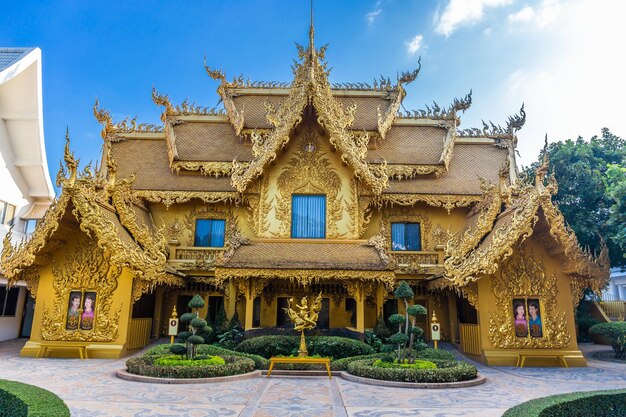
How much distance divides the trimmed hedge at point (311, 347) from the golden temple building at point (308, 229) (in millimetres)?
1369

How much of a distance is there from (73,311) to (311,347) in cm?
638

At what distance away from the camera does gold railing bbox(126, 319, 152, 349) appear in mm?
11500

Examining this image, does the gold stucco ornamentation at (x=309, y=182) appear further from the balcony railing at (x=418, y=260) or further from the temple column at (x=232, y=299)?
the temple column at (x=232, y=299)

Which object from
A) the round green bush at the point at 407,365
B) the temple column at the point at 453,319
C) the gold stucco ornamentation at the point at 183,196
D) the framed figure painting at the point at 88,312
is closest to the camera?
the round green bush at the point at 407,365

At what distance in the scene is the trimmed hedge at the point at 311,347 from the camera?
1041 cm

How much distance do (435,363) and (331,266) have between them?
3.79 metres

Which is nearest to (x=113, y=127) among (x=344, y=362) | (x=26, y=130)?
(x=26, y=130)

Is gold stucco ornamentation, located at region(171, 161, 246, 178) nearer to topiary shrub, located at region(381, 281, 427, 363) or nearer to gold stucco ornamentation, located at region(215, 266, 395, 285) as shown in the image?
gold stucco ornamentation, located at region(215, 266, 395, 285)

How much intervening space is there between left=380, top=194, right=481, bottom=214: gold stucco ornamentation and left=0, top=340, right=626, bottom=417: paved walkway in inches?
245

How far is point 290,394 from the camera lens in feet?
22.3

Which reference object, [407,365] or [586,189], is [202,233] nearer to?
[407,365]

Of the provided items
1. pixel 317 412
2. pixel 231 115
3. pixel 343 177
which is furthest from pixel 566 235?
pixel 231 115

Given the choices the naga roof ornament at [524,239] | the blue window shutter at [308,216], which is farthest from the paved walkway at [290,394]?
the blue window shutter at [308,216]

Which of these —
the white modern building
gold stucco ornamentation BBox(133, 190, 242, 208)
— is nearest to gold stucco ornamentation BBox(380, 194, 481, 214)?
gold stucco ornamentation BBox(133, 190, 242, 208)
